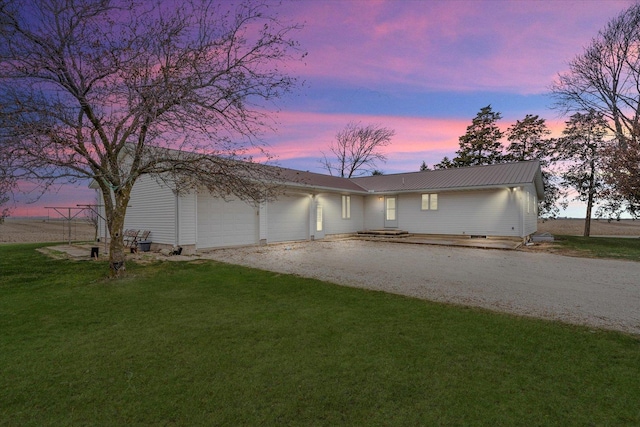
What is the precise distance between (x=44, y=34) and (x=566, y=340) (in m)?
9.79

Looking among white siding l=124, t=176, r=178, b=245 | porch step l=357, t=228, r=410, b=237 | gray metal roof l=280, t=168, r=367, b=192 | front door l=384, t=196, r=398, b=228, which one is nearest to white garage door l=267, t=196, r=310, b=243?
gray metal roof l=280, t=168, r=367, b=192

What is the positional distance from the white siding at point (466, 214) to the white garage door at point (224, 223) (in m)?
9.64

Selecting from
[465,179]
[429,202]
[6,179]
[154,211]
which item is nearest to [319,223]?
[429,202]

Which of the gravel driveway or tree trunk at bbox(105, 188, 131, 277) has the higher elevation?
tree trunk at bbox(105, 188, 131, 277)

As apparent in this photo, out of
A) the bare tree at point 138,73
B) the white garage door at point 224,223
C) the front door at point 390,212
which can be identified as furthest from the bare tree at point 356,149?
the bare tree at point 138,73

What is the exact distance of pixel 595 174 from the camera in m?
21.1

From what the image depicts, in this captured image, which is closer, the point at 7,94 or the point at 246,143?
the point at 7,94

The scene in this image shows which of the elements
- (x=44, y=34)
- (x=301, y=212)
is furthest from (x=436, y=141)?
(x=44, y=34)

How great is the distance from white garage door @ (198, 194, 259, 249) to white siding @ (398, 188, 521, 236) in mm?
9644

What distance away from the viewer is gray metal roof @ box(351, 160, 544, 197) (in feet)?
51.0

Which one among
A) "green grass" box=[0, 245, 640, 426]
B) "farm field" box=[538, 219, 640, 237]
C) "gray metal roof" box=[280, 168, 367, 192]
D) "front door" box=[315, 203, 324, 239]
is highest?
"gray metal roof" box=[280, 168, 367, 192]

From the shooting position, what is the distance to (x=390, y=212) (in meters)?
19.7

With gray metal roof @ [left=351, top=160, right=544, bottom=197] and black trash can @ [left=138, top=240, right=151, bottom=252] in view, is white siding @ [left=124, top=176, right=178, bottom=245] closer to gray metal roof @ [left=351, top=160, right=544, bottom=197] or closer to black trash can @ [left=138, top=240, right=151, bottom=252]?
black trash can @ [left=138, top=240, right=151, bottom=252]

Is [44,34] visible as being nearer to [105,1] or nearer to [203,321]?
[105,1]
